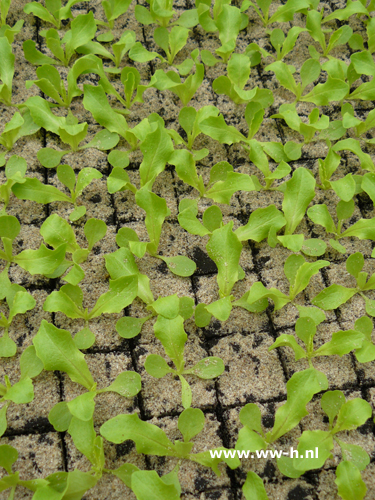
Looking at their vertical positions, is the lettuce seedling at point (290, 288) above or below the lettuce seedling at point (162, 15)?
below

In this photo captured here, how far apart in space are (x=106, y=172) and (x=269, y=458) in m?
0.76

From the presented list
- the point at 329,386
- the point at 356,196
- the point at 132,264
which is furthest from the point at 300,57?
the point at 329,386

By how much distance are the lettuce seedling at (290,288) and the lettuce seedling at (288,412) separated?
18cm

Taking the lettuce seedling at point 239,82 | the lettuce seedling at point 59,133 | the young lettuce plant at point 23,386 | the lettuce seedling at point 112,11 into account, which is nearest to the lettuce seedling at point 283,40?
the lettuce seedling at point 239,82

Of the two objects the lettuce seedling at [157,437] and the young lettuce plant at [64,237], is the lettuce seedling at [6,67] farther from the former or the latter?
the lettuce seedling at [157,437]

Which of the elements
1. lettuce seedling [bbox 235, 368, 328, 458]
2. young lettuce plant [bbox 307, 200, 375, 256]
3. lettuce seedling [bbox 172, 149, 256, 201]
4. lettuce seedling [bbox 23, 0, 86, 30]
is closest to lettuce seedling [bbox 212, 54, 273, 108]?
lettuce seedling [bbox 172, 149, 256, 201]

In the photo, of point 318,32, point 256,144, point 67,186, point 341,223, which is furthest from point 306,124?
point 67,186

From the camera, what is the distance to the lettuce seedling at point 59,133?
1.18 metres

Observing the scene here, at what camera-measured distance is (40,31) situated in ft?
Result: 4.65

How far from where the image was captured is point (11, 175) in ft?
3.81

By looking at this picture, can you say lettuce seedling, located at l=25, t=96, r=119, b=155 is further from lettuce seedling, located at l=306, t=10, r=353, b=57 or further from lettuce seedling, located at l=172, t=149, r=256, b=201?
lettuce seedling, located at l=306, t=10, r=353, b=57

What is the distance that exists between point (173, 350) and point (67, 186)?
480mm

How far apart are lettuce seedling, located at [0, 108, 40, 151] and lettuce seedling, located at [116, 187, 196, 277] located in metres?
0.37

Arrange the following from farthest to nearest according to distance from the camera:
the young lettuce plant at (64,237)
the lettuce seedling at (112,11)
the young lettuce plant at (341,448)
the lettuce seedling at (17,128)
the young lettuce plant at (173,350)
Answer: the lettuce seedling at (112,11) < the lettuce seedling at (17,128) < the young lettuce plant at (64,237) < the young lettuce plant at (173,350) < the young lettuce plant at (341,448)
